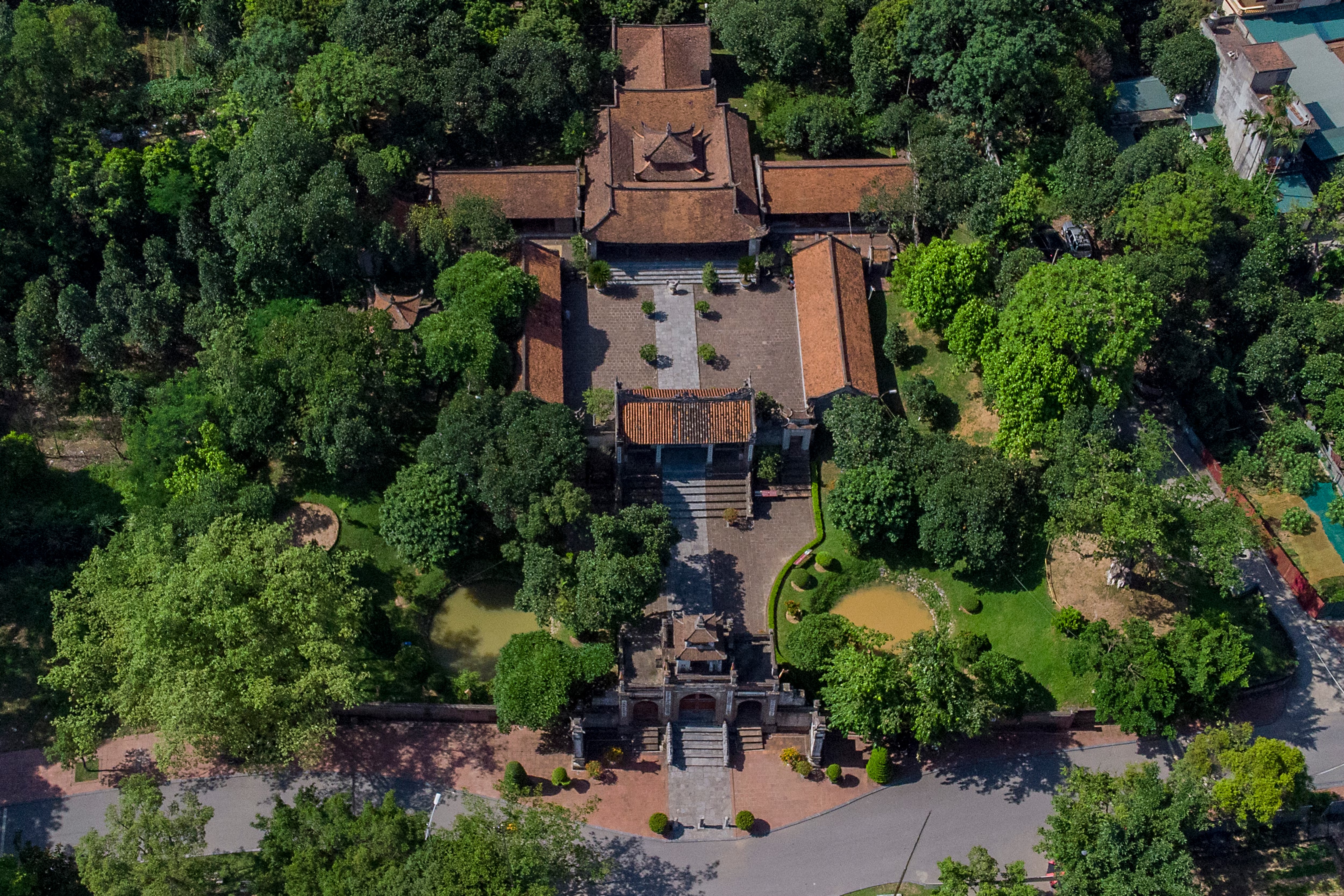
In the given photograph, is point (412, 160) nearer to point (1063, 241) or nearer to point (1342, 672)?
point (1063, 241)

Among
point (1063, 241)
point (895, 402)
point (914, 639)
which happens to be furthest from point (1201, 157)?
point (914, 639)

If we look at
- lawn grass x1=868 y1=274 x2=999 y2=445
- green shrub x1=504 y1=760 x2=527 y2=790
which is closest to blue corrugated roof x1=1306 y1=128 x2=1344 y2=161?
lawn grass x1=868 y1=274 x2=999 y2=445

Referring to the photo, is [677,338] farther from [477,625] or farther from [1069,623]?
[1069,623]

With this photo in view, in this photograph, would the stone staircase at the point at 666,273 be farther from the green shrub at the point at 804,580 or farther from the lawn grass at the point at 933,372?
the green shrub at the point at 804,580

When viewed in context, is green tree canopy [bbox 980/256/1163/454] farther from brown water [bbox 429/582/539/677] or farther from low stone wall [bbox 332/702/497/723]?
low stone wall [bbox 332/702/497/723]

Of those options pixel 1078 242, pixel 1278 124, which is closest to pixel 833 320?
pixel 1078 242

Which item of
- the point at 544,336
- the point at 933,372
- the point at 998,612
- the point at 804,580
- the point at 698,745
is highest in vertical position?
the point at 544,336
